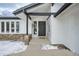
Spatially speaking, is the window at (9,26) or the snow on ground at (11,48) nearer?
the snow on ground at (11,48)

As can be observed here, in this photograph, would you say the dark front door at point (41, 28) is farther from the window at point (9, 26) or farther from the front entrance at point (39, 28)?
the window at point (9, 26)

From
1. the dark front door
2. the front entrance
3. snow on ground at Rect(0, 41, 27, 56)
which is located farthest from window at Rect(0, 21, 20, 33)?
snow on ground at Rect(0, 41, 27, 56)

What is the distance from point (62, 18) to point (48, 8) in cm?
302

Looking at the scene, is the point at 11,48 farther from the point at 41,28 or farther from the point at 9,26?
the point at 41,28

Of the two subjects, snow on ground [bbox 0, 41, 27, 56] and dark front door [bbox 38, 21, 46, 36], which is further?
dark front door [bbox 38, 21, 46, 36]

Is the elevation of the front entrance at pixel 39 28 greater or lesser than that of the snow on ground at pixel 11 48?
greater

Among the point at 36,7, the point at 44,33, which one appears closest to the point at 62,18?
the point at 36,7

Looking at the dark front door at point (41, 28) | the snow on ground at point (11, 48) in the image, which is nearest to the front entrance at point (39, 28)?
the dark front door at point (41, 28)

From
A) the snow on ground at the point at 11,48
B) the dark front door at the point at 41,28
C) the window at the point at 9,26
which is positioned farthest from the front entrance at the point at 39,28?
the snow on ground at the point at 11,48

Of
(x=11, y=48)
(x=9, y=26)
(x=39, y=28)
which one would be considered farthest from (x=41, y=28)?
(x=11, y=48)

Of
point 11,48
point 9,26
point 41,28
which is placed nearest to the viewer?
point 11,48

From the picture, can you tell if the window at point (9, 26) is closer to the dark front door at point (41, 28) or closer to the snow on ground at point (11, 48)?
the dark front door at point (41, 28)

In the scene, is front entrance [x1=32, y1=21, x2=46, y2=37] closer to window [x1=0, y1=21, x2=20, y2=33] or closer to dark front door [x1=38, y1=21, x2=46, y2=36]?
dark front door [x1=38, y1=21, x2=46, y2=36]

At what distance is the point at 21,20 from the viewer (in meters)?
19.8
